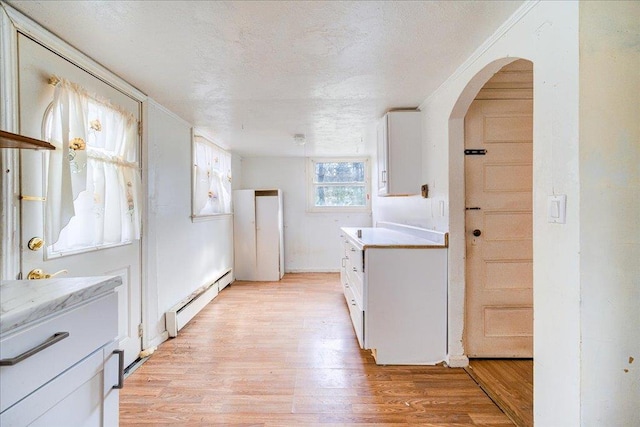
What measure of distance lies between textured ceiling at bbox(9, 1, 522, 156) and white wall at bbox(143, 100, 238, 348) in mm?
333

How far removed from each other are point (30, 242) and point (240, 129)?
2.30 metres

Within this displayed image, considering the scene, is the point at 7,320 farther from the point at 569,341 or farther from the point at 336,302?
the point at 336,302

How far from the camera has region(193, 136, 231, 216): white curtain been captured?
129 inches

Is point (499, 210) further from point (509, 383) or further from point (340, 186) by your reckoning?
point (340, 186)

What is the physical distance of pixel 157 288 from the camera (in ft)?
8.02

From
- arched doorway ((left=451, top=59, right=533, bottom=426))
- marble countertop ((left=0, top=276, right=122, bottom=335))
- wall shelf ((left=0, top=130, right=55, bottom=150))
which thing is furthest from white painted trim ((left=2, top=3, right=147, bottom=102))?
arched doorway ((left=451, top=59, right=533, bottom=426))

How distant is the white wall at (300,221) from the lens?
512 centimetres

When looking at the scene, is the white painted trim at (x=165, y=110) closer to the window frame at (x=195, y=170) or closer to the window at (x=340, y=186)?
the window frame at (x=195, y=170)

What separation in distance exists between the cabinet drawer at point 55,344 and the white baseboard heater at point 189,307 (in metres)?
1.77

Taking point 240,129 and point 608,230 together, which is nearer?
point 608,230

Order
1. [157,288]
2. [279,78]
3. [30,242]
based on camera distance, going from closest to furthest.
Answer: [30,242], [279,78], [157,288]

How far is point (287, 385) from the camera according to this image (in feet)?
6.18

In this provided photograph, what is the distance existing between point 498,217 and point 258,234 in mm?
3441

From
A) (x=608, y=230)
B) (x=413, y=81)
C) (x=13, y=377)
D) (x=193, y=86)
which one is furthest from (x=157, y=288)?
(x=608, y=230)
